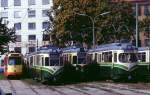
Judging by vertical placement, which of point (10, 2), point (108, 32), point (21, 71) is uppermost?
point (10, 2)

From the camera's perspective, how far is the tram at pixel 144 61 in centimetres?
4447

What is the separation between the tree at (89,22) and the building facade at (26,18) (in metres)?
44.4

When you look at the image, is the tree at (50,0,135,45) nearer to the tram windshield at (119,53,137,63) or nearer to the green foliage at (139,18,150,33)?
the green foliage at (139,18,150,33)

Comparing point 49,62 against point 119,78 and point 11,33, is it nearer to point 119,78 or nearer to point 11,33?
point 119,78

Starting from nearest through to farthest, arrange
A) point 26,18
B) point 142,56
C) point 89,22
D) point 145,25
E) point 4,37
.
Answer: point 142,56, point 89,22, point 4,37, point 145,25, point 26,18

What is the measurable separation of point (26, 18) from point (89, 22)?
48975 mm

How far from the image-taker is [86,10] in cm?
6744

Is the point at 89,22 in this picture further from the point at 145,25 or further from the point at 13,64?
the point at 13,64

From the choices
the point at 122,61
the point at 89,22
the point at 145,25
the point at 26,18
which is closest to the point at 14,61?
the point at 122,61

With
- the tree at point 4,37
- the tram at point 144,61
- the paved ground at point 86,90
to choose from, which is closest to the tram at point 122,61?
the tram at point 144,61

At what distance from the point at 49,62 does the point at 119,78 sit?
551 cm

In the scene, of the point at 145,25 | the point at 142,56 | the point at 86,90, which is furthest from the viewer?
the point at 145,25

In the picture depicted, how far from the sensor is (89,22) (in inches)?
2633

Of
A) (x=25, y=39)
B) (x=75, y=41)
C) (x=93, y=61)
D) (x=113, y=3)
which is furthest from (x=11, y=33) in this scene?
(x=25, y=39)
